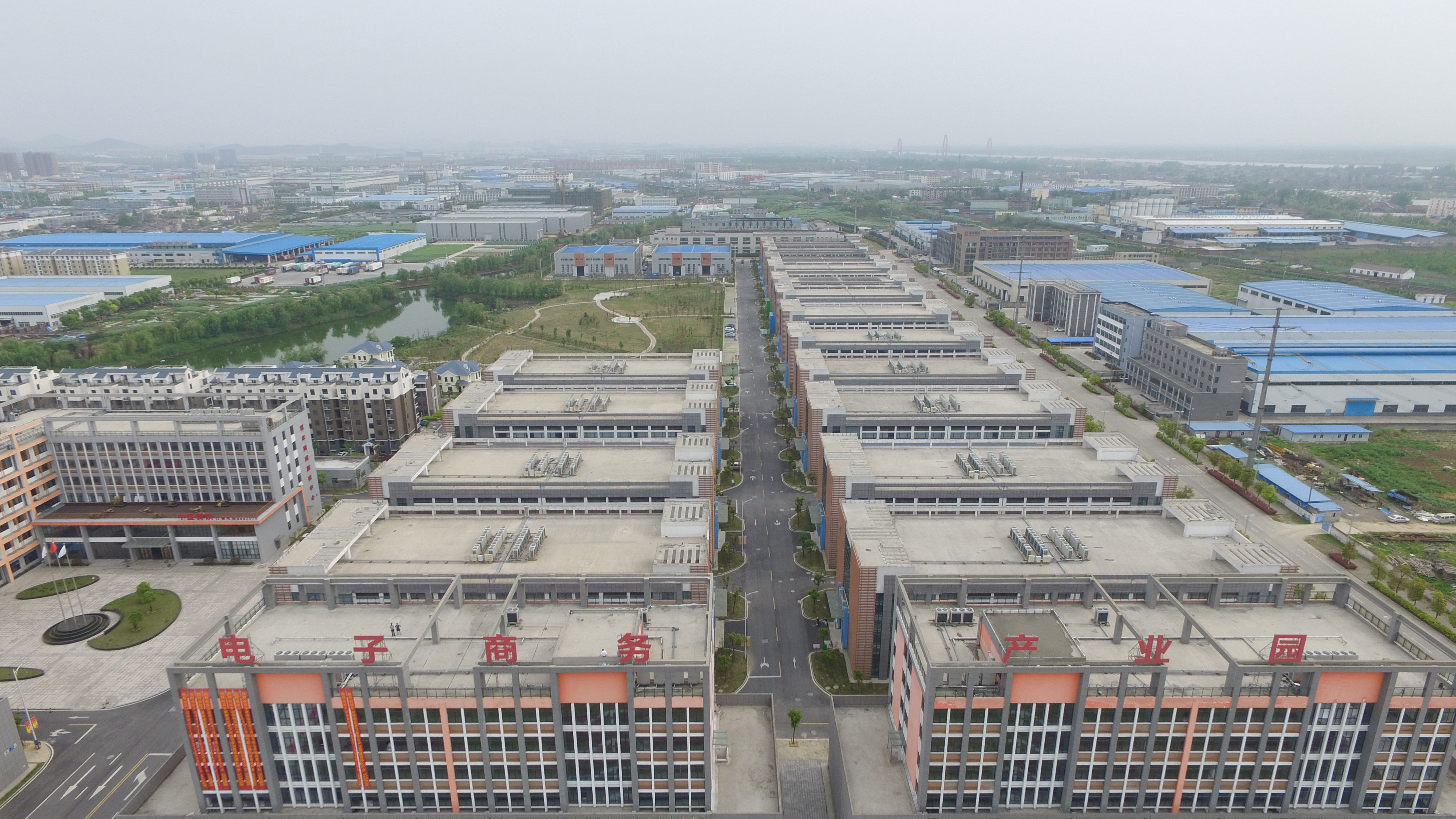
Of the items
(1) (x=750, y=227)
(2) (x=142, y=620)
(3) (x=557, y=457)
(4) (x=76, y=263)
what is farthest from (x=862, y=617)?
(4) (x=76, y=263)

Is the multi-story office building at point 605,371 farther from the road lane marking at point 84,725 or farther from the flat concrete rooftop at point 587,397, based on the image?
the road lane marking at point 84,725

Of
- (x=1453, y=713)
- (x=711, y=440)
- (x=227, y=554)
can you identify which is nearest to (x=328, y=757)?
(x=711, y=440)

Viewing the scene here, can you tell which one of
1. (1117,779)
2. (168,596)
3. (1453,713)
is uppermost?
(1453,713)

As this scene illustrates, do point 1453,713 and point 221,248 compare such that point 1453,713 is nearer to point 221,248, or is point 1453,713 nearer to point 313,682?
point 313,682

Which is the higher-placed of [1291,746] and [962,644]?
[962,644]

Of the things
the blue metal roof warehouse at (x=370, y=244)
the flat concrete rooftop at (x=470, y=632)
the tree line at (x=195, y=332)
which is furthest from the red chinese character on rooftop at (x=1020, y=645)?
the blue metal roof warehouse at (x=370, y=244)

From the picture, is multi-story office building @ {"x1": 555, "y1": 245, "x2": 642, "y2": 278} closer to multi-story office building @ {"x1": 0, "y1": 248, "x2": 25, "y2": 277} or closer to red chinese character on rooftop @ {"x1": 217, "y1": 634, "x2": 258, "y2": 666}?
multi-story office building @ {"x1": 0, "y1": 248, "x2": 25, "y2": 277}

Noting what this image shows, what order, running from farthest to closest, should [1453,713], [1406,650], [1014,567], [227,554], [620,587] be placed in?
[227,554] → [1014,567] → [620,587] → [1406,650] → [1453,713]

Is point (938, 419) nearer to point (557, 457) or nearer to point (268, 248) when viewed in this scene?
point (557, 457)
